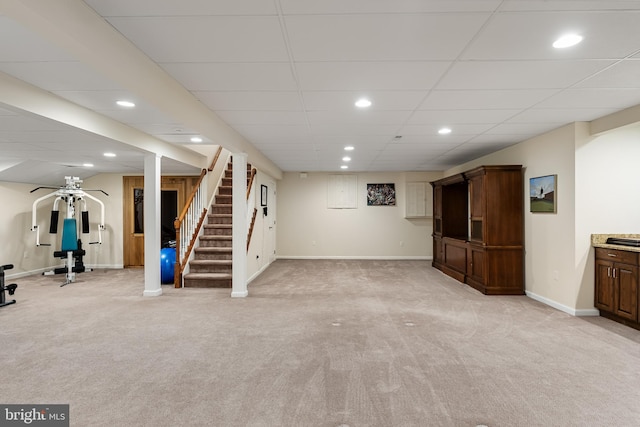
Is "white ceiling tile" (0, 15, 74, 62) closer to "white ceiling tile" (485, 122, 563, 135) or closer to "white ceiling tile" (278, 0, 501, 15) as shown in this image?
"white ceiling tile" (278, 0, 501, 15)

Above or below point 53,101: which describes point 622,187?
below

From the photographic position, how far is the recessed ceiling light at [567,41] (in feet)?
7.69

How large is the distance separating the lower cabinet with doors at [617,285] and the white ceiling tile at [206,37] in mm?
4500

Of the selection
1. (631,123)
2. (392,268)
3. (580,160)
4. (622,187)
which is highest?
(631,123)

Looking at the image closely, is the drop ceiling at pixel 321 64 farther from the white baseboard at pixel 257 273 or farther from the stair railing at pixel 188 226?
the white baseboard at pixel 257 273

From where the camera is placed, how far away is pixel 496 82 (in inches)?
126

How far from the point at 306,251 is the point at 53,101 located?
7582 mm

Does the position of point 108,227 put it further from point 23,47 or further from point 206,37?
point 206,37

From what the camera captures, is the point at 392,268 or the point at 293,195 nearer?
Answer: the point at 392,268

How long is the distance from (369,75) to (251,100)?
1331 mm

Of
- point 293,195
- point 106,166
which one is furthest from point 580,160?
point 106,166

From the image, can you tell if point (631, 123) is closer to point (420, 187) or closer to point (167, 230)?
point (420, 187)

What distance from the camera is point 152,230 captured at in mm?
5766

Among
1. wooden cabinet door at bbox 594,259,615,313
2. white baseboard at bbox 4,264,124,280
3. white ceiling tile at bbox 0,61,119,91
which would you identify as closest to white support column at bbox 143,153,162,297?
white ceiling tile at bbox 0,61,119,91
